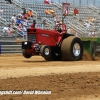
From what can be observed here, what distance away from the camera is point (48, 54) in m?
15.8

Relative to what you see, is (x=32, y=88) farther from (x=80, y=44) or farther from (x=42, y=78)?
(x=80, y=44)

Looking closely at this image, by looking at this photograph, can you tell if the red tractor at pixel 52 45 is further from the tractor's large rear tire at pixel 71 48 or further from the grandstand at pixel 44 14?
the grandstand at pixel 44 14

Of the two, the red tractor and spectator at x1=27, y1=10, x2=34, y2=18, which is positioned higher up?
spectator at x1=27, y1=10, x2=34, y2=18

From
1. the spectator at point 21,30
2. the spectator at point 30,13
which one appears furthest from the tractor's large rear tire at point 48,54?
the spectator at point 30,13

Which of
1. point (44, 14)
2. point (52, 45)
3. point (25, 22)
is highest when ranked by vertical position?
point (44, 14)

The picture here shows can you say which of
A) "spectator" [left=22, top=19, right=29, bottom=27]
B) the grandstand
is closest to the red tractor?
the grandstand

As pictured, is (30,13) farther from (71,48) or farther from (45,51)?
(45,51)

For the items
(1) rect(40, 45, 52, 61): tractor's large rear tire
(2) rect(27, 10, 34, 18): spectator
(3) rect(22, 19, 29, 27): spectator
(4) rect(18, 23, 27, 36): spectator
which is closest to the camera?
(1) rect(40, 45, 52, 61): tractor's large rear tire

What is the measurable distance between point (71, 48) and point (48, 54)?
1328 millimetres

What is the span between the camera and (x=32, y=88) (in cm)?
763

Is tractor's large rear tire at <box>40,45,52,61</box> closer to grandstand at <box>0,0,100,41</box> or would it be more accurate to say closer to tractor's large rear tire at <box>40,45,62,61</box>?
tractor's large rear tire at <box>40,45,62,61</box>

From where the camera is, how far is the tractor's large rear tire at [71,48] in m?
16.3

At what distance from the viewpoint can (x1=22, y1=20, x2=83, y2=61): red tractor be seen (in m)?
15.7

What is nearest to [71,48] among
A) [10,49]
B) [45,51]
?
[45,51]
